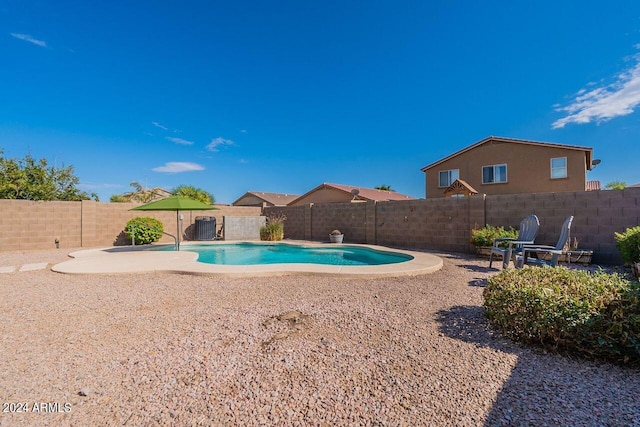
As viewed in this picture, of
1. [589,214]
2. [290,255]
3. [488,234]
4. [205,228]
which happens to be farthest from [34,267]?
[589,214]

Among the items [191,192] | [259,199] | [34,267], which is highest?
[191,192]

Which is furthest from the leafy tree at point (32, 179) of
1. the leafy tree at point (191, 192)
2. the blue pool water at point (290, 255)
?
the leafy tree at point (191, 192)

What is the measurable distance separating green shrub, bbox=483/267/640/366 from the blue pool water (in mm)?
5054

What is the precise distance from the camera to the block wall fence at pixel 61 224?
10.2 meters

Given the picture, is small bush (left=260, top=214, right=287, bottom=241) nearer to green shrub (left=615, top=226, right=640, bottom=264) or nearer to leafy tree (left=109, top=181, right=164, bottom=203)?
green shrub (left=615, top=226, right=640, bottom=264)

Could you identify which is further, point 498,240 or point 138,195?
point 138,195

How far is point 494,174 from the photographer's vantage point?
17516 mm

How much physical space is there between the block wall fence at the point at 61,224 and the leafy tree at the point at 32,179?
517 cm

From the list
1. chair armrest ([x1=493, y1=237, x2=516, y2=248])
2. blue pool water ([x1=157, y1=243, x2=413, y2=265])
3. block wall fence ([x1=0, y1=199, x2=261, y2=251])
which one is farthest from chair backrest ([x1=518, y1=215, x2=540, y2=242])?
block wall fence ([x1=0, y1=199, x2=261, y2=251])

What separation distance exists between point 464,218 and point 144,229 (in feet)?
40.8

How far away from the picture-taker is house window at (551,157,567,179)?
15.6 meters

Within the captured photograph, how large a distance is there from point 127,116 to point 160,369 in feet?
59.8

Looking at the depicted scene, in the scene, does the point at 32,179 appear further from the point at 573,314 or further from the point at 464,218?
the point at 573,314

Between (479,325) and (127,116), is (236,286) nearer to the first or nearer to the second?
(479,325)
